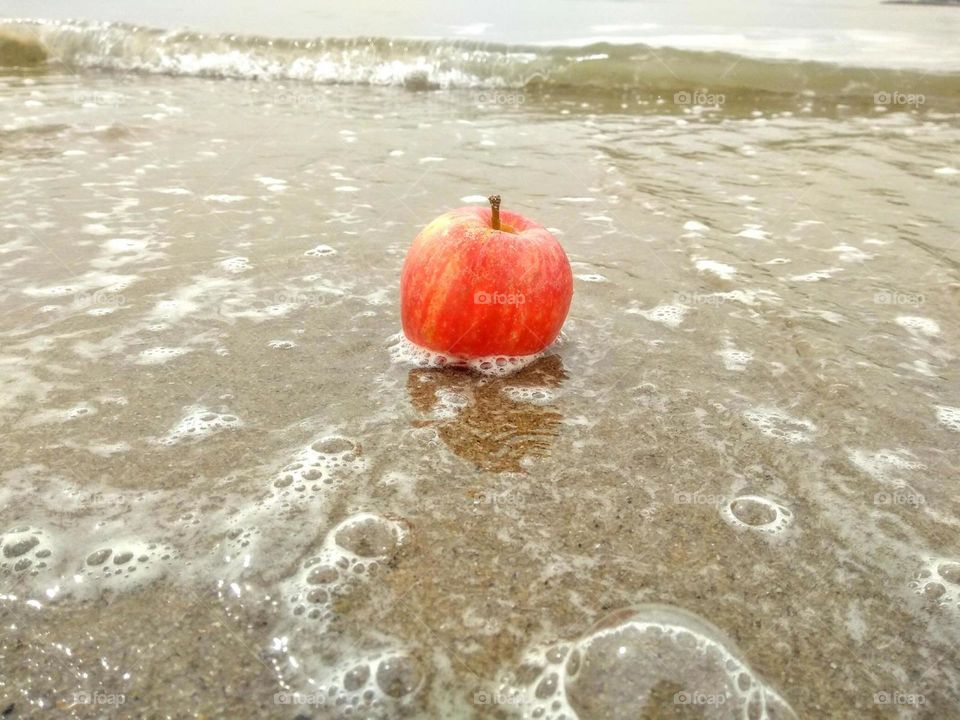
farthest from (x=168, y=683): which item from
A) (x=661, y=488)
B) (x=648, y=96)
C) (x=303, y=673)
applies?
(x=648, y=96)

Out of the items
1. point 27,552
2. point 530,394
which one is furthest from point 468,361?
point 27,552

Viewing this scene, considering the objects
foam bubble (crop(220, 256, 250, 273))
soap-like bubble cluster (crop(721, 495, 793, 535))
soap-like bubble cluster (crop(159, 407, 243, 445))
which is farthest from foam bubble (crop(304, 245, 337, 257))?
soap-like bubble cluster (crop(721, 495, 793, 535))

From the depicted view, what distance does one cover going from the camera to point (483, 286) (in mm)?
2490

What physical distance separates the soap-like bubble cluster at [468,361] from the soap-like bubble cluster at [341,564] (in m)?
0.87

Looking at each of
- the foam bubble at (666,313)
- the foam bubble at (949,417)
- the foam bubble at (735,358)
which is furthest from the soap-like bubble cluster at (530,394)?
the foam bubble at (949,417)

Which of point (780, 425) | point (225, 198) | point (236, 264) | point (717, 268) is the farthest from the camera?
point (225, 198)

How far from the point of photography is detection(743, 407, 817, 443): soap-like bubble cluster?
7.74ft

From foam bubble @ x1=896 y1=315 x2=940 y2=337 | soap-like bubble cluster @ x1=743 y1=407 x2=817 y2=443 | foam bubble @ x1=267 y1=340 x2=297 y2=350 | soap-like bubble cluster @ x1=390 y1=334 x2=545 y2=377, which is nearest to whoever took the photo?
soap-like bubble cluster @ x1=743 y1=407 x2=817 y2=443

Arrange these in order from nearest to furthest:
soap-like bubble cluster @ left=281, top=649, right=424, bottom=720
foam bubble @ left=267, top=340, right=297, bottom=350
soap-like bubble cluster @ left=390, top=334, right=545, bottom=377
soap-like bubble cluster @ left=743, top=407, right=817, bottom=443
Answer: soap-like bubble cluster @ left=281, top=649, right=424, bottom=720, soap-like bubble cluster @ left=743, top=407, right=817, bottom=443, soap-like bubble cluster @ left=390, top=334, right=545, bottom=377, foam bubble @ left=267, top=340, right=297, bottom=350

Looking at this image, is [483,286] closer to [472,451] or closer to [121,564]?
[472,451]

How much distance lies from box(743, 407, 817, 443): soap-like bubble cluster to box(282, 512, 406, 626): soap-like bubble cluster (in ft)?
3.95

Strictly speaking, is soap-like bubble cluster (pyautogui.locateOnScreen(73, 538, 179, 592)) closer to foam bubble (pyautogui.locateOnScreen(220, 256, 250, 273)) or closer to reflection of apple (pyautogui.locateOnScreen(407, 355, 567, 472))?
reflection of apple (pyautogui.locateOnScreen(407, 355, 567, 472))

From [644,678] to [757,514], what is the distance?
2.23ft

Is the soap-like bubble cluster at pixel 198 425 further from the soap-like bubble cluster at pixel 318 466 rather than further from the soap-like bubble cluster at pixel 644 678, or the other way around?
the soap-like bubble cluster at pixel 644 678
